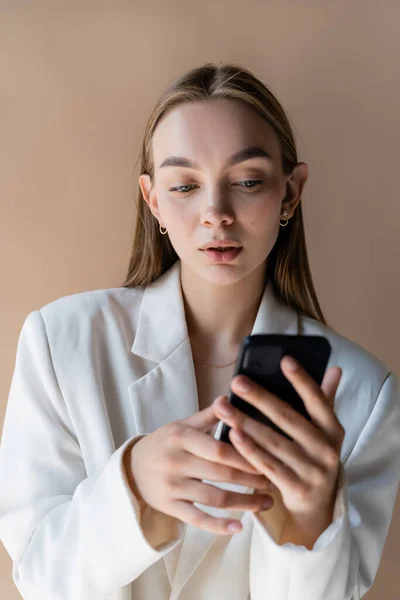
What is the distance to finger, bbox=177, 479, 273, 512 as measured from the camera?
0.97m

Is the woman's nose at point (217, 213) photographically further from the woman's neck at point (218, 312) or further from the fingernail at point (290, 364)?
the fingernail at point (290, 364)

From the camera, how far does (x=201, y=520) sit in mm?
968

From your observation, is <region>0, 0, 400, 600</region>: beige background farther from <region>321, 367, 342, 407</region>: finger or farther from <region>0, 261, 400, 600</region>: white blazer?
<region>321, 367, 342, 407</region>: finger

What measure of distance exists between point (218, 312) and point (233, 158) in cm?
28

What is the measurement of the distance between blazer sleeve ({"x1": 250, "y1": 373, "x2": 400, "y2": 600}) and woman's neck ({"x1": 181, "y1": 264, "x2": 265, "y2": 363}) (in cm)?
25

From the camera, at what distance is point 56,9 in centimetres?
154

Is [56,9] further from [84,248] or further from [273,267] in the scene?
[273,267]

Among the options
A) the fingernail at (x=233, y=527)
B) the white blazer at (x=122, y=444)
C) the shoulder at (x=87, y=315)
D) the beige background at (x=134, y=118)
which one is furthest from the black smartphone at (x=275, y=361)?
the beige background at (x=134, y=118)

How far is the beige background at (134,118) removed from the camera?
1.55 m

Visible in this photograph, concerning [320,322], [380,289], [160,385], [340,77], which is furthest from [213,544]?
[340,77]

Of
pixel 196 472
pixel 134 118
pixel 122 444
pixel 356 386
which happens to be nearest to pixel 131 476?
pixel 196 472

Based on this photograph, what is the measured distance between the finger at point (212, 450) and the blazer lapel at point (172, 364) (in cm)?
31

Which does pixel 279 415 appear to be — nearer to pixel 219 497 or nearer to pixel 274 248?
pixel 219 497

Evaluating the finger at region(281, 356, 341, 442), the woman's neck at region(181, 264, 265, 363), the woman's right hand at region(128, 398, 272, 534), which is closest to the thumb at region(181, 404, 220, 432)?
the woman's right hand at region(128, 398, 272, 534)
